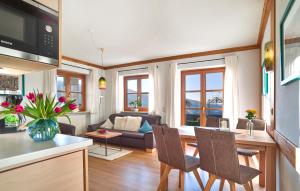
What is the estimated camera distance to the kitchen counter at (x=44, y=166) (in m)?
0.89

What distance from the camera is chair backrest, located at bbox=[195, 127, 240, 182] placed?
168 cm

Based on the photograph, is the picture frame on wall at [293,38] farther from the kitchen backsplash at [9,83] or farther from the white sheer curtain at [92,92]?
the white sheer curtain at [92,92]

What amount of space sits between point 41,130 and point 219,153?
1604 millimetres

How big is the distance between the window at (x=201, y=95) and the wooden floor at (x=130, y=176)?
1872mm

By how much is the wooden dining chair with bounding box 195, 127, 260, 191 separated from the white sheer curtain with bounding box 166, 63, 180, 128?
9.83 ft

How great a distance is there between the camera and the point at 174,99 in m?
4.95

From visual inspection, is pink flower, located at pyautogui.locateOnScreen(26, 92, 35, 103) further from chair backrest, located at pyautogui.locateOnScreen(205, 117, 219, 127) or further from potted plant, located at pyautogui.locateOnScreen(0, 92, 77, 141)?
chair backrest, located at pyautogui.locateOnScreen(205, 117, 219, 127)

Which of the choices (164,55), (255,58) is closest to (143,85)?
(164,55)

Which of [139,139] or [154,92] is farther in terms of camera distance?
[154,92]

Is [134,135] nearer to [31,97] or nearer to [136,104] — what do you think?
[136,104]

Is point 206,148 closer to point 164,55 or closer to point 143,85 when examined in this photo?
point 164,55

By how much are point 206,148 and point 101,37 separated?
297 centimetres

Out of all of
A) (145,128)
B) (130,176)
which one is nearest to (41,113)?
(130,176)

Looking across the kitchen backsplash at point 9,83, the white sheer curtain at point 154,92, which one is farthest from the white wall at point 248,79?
the kitchen backsplash at point 9,83
